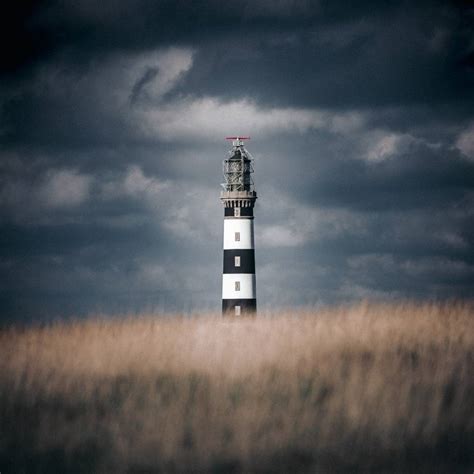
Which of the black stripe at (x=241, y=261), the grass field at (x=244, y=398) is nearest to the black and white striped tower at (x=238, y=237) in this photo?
the black stripe at (x=241, y=261)

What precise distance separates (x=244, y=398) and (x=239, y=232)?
16.1 meters

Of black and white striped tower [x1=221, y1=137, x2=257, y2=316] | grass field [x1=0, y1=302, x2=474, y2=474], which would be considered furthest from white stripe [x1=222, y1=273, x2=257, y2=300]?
grass field [x1=0, y1=302, x2=474, y2=474]

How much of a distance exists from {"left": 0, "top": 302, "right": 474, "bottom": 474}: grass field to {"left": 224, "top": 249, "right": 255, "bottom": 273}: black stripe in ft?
39.5

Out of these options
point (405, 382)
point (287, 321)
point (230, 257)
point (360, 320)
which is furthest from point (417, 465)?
point (230, 257)

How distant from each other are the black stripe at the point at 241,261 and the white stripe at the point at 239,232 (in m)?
0.17

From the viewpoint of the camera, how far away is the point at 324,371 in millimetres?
8570

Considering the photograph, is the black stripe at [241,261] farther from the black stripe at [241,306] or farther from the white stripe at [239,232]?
the black stripe at [241,306]

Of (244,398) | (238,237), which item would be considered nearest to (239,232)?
(238,237)

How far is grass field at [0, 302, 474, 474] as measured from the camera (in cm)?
657

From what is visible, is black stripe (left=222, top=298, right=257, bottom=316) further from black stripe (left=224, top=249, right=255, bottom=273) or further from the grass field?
the grass field

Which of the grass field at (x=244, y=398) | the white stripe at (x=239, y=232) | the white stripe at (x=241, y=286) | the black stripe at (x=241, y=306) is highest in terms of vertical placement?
the white stripe at (x=239, y=232)

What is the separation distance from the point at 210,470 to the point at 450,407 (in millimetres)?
2647

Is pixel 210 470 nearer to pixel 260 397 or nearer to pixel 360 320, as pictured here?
pixel 260 397

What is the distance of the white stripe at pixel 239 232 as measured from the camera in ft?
78.1
